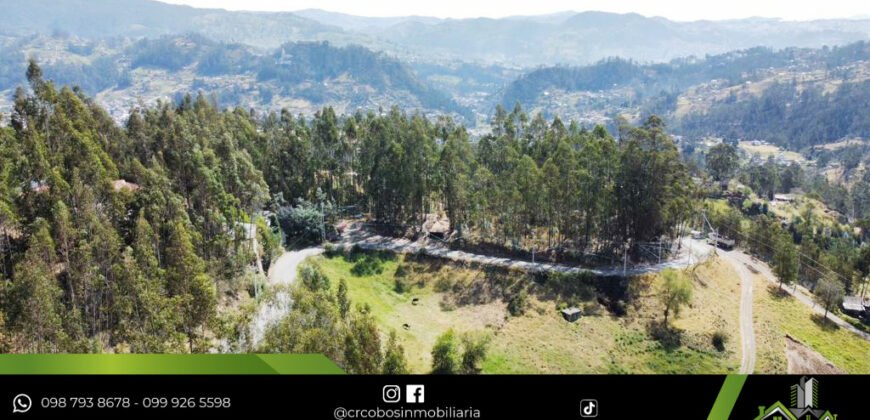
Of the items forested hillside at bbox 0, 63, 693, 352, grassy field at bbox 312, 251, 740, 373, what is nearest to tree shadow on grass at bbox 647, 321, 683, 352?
grassy field at bbox 312, 251, 740, 373

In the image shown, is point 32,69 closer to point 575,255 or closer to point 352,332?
point 352,332

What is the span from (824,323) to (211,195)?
61532 mm

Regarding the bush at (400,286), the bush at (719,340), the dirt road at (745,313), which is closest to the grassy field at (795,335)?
the dirt road at (745,313)

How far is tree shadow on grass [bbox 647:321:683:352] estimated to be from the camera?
47844mm

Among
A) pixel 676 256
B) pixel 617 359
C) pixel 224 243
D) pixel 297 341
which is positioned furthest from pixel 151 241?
pixel 676 256

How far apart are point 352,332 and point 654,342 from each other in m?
31.7

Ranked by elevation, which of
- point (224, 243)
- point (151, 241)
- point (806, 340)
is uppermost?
point (151, 241)

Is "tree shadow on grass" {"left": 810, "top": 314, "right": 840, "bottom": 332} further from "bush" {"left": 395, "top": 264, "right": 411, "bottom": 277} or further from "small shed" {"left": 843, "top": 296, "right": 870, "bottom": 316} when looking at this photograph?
"bush" {"left": 395, "top": 264, "right": 411, "bottom": 277}

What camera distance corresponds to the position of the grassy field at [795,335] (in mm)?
46875

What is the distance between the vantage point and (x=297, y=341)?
25703 millimetres
